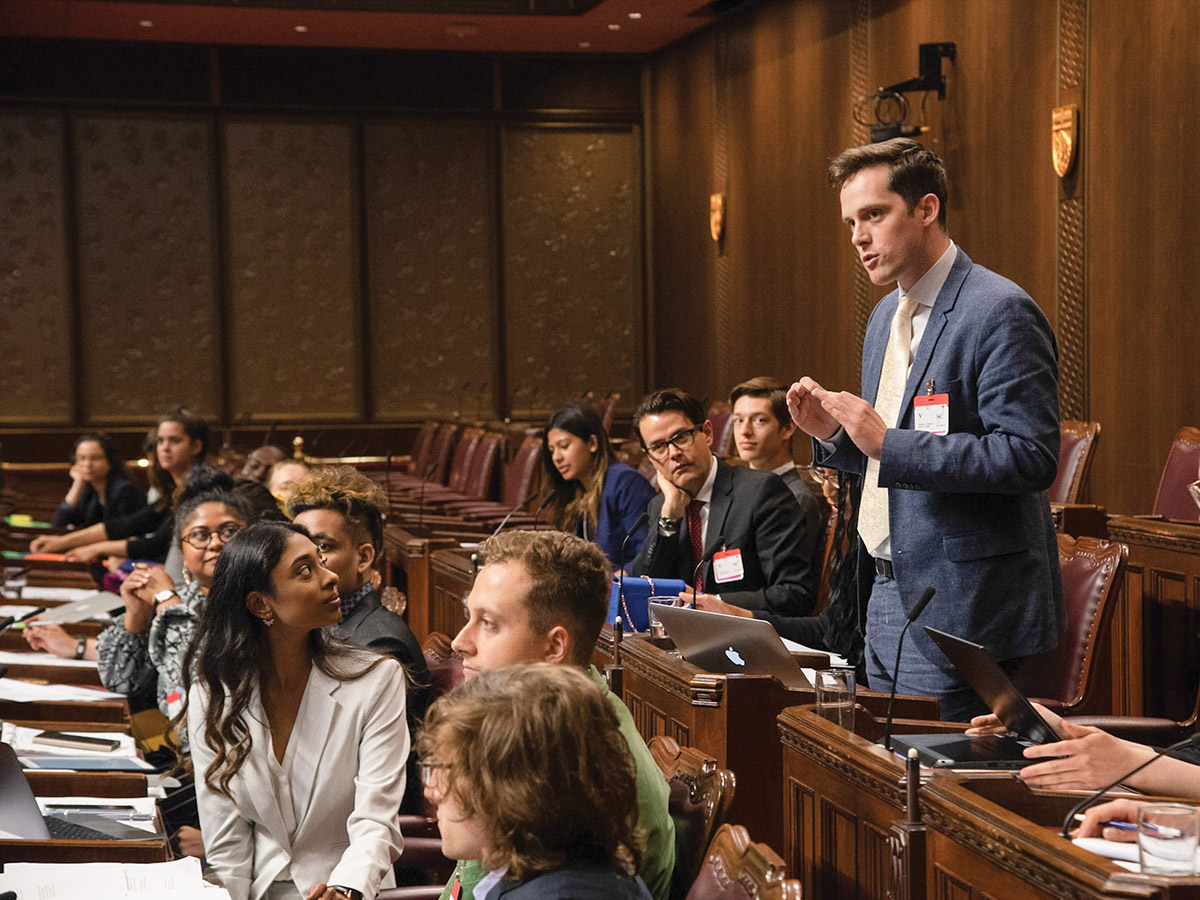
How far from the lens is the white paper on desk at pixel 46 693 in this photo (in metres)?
3.58

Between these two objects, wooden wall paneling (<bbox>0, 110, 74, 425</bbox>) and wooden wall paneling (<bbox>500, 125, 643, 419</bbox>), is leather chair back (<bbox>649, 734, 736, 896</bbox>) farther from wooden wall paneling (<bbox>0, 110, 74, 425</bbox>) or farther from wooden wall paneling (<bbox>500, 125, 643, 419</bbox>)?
wooden wall paneling (<bbox>0, 110, 74, 425</bbox>)

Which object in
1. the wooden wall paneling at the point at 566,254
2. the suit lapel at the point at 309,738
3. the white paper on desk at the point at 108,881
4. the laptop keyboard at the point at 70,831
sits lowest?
the laptop keyboard at the point at 70,831

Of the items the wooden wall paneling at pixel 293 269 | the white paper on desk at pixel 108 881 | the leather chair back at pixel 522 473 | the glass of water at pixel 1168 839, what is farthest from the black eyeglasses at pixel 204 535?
the wooden wall paneling at pixel 293 269

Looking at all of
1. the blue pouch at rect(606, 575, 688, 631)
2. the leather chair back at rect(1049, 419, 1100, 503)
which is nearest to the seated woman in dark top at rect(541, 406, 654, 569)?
the leather chair back at rect(1049, 419, 1100, 503)

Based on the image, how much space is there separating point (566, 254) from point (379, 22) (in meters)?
2.44

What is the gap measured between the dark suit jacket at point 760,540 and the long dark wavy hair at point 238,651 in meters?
1.32

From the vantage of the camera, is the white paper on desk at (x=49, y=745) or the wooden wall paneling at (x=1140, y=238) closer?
the white paper on desk at (x=49, y=745)

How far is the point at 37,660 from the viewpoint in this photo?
13.8 feet

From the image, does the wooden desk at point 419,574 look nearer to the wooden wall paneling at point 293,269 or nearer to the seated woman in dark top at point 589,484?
the seated woman in dark top at point 589,484

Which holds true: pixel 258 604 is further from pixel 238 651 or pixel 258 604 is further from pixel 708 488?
pixel 708 488

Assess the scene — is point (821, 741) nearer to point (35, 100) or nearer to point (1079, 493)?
point (1079, 493)


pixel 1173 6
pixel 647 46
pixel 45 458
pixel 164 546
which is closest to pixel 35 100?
pixel 45 458

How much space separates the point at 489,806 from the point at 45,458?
10.2 metres

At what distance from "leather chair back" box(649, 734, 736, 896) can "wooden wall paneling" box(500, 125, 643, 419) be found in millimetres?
9509
